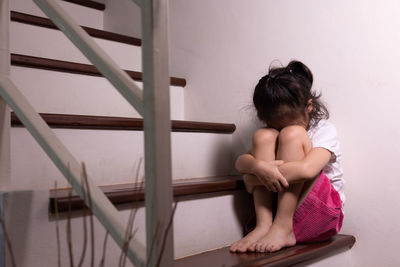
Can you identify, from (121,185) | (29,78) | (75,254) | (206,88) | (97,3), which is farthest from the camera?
(97,3)

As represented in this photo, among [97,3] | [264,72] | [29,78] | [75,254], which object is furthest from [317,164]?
[97,3]

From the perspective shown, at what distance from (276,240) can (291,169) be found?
0.69 ft

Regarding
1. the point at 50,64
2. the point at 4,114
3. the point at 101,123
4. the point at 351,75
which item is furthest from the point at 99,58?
the point at 351,75

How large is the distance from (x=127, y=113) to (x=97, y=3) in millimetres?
937

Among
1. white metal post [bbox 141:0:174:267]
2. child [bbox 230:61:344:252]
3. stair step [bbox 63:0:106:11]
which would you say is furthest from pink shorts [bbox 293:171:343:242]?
stair step [bbox 63:0:106:11]

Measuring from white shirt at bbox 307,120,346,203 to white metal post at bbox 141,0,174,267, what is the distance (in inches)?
31.7

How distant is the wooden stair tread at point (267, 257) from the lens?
112 centimetres

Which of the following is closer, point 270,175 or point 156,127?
point 156,127

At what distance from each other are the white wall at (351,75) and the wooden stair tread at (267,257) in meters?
0.17

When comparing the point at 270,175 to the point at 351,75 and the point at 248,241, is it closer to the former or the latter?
the point at 248,241

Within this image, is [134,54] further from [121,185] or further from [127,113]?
[121,185]

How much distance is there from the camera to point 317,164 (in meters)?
1.30

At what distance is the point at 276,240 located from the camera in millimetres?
1261

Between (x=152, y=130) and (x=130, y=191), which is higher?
(x=152, y=130)
